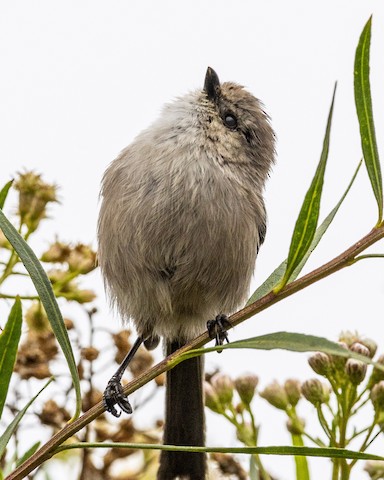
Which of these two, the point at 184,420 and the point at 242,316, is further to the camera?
the point at 184,420

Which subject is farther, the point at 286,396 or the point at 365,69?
the point at 286,396

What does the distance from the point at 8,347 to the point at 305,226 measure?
72 centimetres

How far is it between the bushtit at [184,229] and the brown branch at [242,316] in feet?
3.37

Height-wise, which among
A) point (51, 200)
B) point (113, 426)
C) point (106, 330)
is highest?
point (51, 200)

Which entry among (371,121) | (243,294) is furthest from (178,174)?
(371,121)

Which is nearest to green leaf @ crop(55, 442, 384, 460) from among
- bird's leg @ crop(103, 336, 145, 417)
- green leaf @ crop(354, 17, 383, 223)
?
green leaf @ crop(354, 17, 383, 223)

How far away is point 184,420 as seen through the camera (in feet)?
9.98

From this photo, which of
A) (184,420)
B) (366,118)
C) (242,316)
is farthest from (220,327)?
(366,118)

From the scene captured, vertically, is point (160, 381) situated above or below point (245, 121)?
below

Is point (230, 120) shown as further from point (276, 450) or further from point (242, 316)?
point (276, 450)

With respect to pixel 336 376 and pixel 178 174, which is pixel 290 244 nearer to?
pixel 336 376

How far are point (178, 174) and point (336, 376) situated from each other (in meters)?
1.03

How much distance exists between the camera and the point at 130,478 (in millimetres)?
2463

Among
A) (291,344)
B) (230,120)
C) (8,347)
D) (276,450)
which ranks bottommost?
(276,450)
